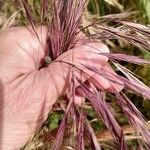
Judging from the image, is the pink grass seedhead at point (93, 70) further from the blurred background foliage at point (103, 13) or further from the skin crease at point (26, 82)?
the blurred background foliage at point (103, 13)

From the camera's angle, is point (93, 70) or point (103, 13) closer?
point (93, 70)

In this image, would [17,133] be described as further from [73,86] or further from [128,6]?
[128,6]

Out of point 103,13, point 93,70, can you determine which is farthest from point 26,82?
point 103,13

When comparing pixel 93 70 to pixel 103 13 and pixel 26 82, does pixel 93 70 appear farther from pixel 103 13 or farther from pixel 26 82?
pixel 103 13

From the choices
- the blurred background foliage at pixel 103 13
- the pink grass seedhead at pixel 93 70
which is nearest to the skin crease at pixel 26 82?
the pink grass seedhead at pixel 93 70

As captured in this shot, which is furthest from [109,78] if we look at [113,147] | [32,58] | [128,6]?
[128,6]

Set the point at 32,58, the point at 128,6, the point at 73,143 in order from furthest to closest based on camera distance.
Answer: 1. the point at 128,6
2. the point at 73,143
3. the point at 32,58

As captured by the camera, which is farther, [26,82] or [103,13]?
[103,13]
